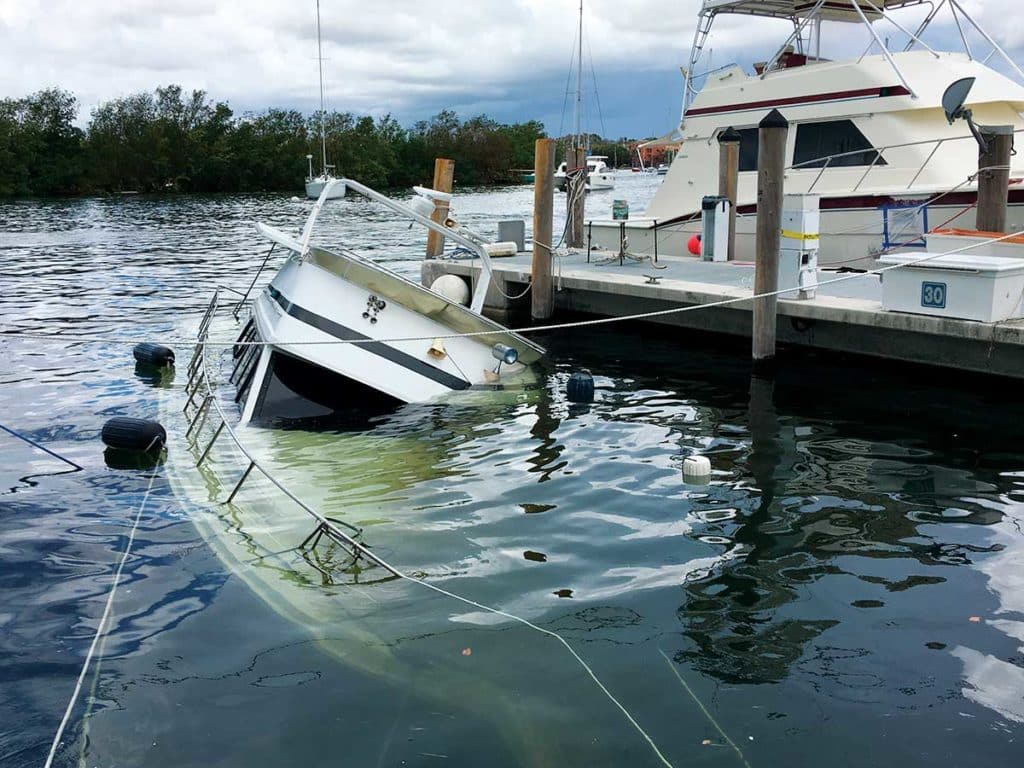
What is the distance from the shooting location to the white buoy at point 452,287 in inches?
673

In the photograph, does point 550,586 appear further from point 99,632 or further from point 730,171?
point 730,171

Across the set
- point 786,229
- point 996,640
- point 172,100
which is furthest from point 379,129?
point 996,640

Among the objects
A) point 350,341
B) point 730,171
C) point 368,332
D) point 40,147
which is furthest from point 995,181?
point 40,147

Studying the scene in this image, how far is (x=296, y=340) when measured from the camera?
9.97 m

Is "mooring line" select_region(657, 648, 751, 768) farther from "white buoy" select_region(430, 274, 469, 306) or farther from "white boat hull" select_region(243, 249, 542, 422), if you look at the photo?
"white buoy" select_region(430, 274, 469, 306)

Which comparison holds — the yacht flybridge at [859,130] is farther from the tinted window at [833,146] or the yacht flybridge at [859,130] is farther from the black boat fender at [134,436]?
the black boat fender at [134,436]

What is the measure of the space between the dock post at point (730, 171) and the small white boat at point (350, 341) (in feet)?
22.8

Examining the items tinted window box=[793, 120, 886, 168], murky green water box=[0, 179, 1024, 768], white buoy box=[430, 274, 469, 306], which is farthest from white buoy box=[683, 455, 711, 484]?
tinted window box=[793, 120, 886, 168]

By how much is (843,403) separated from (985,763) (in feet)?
23.2

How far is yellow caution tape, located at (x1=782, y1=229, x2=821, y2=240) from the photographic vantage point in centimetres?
1217

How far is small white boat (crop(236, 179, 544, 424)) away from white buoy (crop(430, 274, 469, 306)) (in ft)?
17.5

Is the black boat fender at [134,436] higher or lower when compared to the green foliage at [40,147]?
lower

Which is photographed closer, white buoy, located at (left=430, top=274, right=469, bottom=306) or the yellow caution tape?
the yellow caution tape

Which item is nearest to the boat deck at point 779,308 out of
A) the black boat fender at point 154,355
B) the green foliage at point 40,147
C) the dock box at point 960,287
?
the dock box at point 960,287
